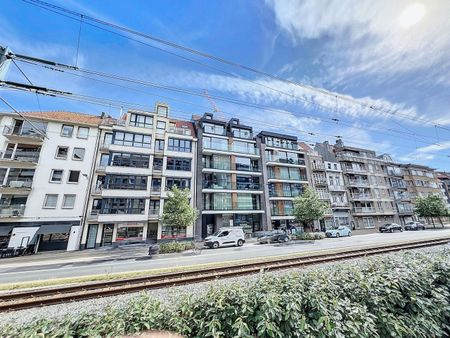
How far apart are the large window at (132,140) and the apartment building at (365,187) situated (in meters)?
41.4

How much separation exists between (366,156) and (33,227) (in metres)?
64.1

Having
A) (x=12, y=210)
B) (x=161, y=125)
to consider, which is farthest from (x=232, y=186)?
(x=12, y=210)

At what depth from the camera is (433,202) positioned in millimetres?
40375

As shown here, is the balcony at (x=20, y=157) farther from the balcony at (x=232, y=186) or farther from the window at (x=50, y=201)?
the balcony at (x=232, y=186)

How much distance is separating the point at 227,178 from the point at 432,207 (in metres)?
43.7

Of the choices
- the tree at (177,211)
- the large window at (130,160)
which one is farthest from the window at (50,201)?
the tree at (177,211)

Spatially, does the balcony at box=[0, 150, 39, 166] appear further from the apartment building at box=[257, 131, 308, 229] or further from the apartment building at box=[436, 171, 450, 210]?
the apartment building at box=[436, 171, 450, 210]

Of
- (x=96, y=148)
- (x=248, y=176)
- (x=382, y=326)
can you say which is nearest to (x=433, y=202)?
(x=248, y=176)

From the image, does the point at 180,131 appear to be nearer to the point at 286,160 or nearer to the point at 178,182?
the point at 178,182

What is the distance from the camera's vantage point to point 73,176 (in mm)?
25625

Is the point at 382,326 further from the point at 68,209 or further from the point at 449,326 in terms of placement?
the point at 68,209

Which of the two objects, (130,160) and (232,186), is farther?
(232,186)

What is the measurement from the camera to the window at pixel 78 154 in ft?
86.2

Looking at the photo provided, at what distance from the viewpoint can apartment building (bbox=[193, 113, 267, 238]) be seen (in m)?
30.7
